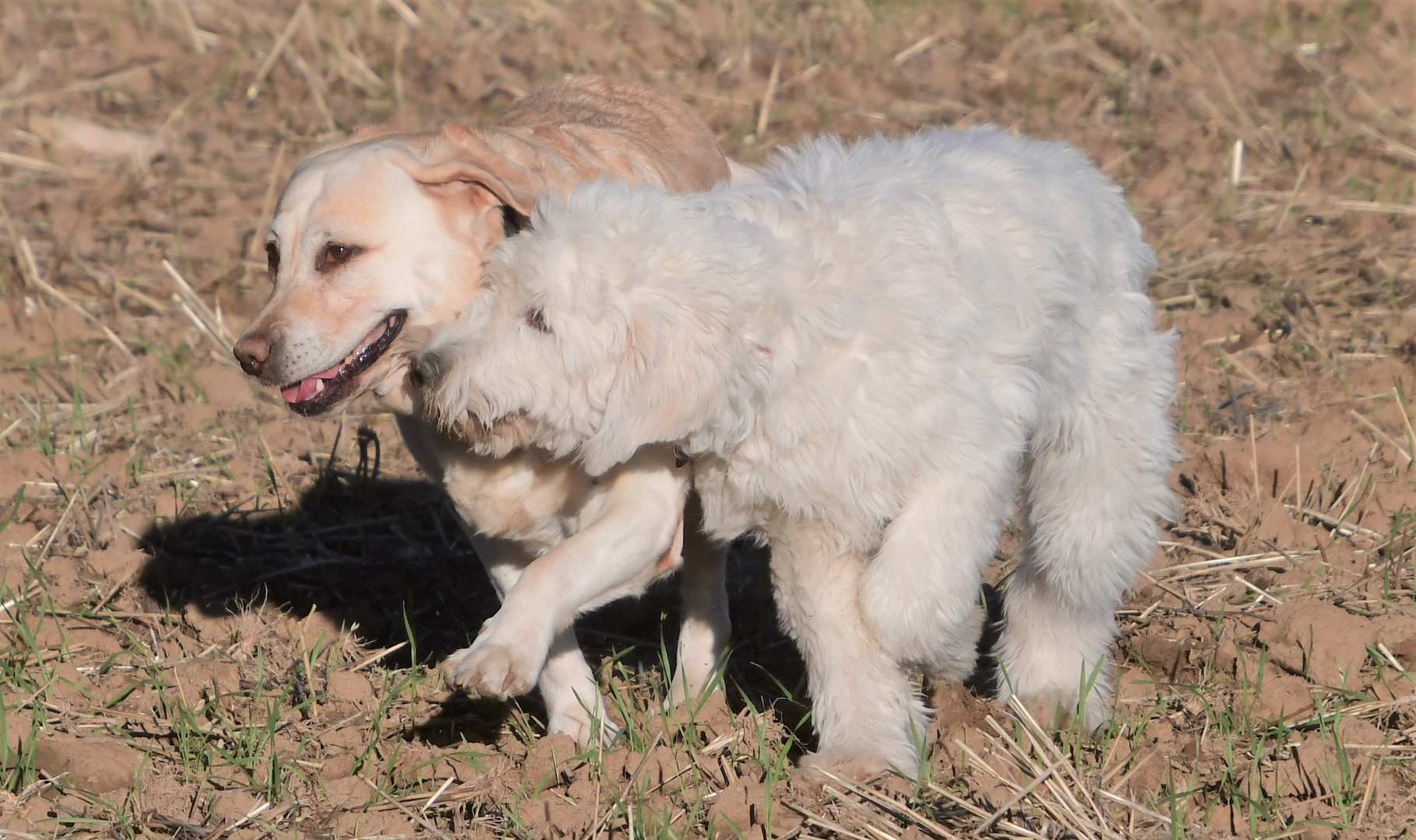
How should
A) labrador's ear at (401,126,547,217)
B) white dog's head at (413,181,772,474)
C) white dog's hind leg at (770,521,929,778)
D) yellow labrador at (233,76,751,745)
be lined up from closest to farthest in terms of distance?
white dog's head at (413,181,772,474), yellow labrador at (233,76,751,745), white dog's hind leg at (770,521,929,778), labrador's ear at (401,126,547,217)

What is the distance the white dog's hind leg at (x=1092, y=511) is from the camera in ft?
13.0

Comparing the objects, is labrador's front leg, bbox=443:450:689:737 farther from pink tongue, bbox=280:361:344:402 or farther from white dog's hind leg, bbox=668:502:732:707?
white dog's hind leg, bbox=668:502:732:707

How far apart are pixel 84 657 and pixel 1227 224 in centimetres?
528

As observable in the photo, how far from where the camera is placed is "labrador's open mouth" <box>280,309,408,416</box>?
141 inches

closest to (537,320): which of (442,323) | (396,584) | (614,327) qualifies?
(614,327)

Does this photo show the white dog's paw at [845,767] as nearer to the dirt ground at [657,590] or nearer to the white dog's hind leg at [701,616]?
the dirt ground at [657,590]

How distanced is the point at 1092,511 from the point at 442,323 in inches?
65.4

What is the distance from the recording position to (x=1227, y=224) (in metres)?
7.43

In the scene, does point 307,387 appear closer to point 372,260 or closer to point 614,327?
point 372,260

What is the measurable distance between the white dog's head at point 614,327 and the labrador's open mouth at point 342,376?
→ 1.04 ft

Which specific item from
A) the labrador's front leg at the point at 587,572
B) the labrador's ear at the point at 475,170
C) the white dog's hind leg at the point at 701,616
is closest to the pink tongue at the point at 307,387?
the labrador's ear at the point at 475,170

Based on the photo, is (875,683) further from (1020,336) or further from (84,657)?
(84,657)

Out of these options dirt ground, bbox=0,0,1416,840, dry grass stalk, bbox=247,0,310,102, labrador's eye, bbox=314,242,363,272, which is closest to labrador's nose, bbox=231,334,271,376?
labrador's eye, bbox=314,242,363,272

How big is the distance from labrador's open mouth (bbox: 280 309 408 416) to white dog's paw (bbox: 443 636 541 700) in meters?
0.72
